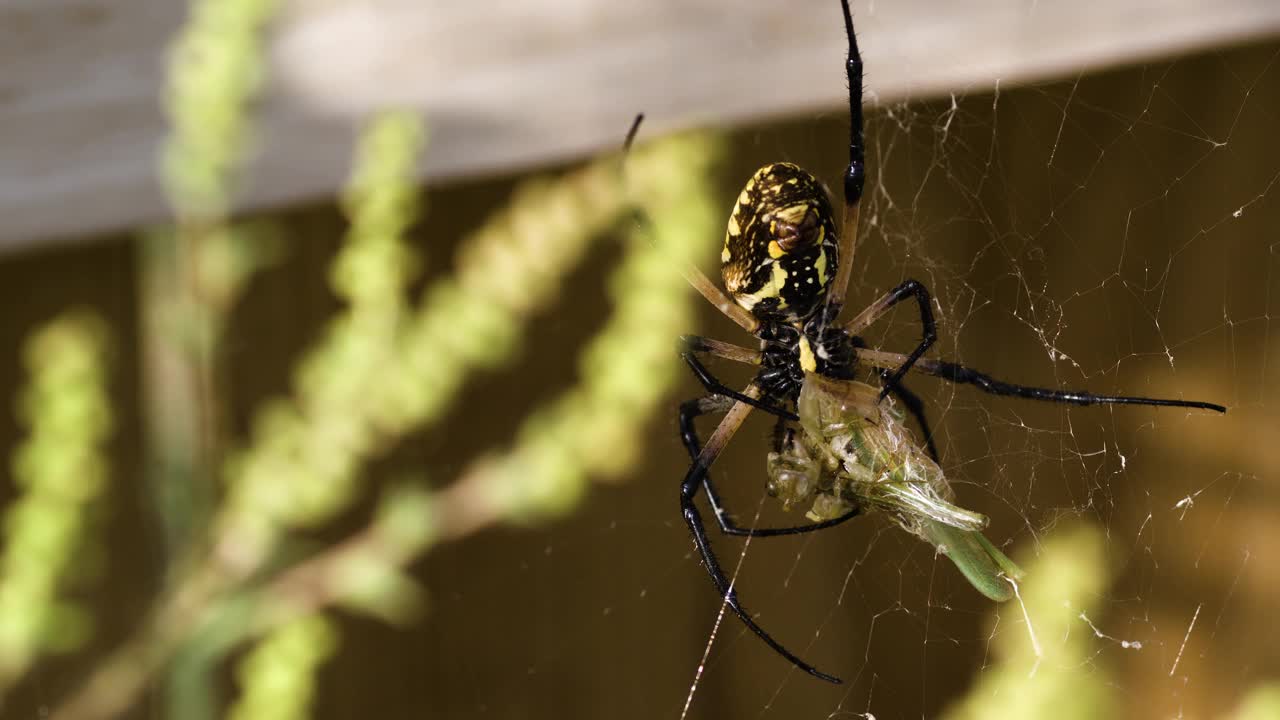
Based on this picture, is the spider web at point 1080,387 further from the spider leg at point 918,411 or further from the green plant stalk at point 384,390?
the green plant stalk at point 384,390

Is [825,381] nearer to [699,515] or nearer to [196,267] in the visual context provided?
[699,515]

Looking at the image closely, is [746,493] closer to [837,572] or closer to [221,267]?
[837,572]

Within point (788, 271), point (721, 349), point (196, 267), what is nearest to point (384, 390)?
point (196, 267)

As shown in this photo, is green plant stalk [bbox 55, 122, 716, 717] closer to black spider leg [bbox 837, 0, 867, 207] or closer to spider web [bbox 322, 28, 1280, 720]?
spider web [bbox 322, 28, 1280, 720]

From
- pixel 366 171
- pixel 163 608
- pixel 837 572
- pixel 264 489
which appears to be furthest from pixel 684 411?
pixel 163 608

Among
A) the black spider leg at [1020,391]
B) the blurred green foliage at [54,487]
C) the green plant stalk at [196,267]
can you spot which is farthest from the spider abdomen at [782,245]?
the blurred green foliage at [54,487]

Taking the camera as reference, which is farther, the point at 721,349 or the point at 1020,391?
the point at 721,349
